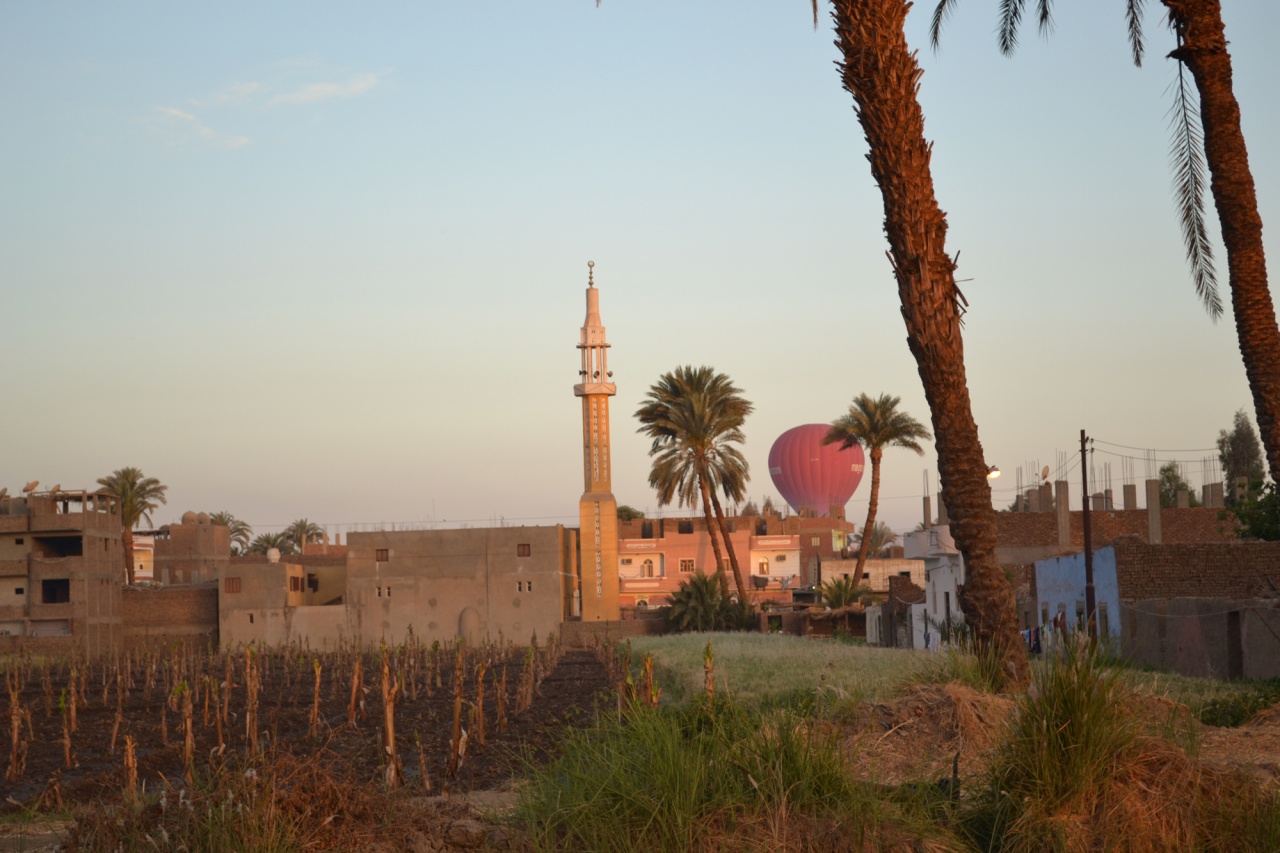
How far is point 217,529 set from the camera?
7981cm

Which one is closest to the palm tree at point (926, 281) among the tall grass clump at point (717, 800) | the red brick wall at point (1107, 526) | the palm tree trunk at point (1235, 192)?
the palm tree trunk at point (1235, 192)

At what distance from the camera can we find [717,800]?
774 cm

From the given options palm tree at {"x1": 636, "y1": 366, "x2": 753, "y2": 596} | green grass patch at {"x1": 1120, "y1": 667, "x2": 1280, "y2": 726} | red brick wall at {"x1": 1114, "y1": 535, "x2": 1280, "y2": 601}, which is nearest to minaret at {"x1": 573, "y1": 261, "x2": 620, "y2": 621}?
palm tree at {"x1": 636, "y1": 366, "x2": 753, "y2": 596}

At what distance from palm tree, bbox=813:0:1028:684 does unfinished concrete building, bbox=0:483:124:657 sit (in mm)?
51690

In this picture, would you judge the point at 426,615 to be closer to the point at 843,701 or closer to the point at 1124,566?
the point at 1124,566

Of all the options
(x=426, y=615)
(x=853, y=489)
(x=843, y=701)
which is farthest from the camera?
(x=853, y=489)

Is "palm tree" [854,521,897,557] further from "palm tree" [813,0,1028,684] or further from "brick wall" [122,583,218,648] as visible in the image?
Answer: "palm tree" [813,0,1028,684]

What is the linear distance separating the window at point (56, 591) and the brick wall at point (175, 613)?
11.2 feet

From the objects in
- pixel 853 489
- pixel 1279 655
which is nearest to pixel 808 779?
pixel 1279 655

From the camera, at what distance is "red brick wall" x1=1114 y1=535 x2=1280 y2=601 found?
28703mm

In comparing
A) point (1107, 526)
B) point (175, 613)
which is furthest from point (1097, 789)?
point (175, 613)

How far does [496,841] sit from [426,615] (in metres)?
57.7

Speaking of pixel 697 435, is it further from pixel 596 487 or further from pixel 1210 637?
pixel 1210 637

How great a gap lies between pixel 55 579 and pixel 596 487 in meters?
26.6
